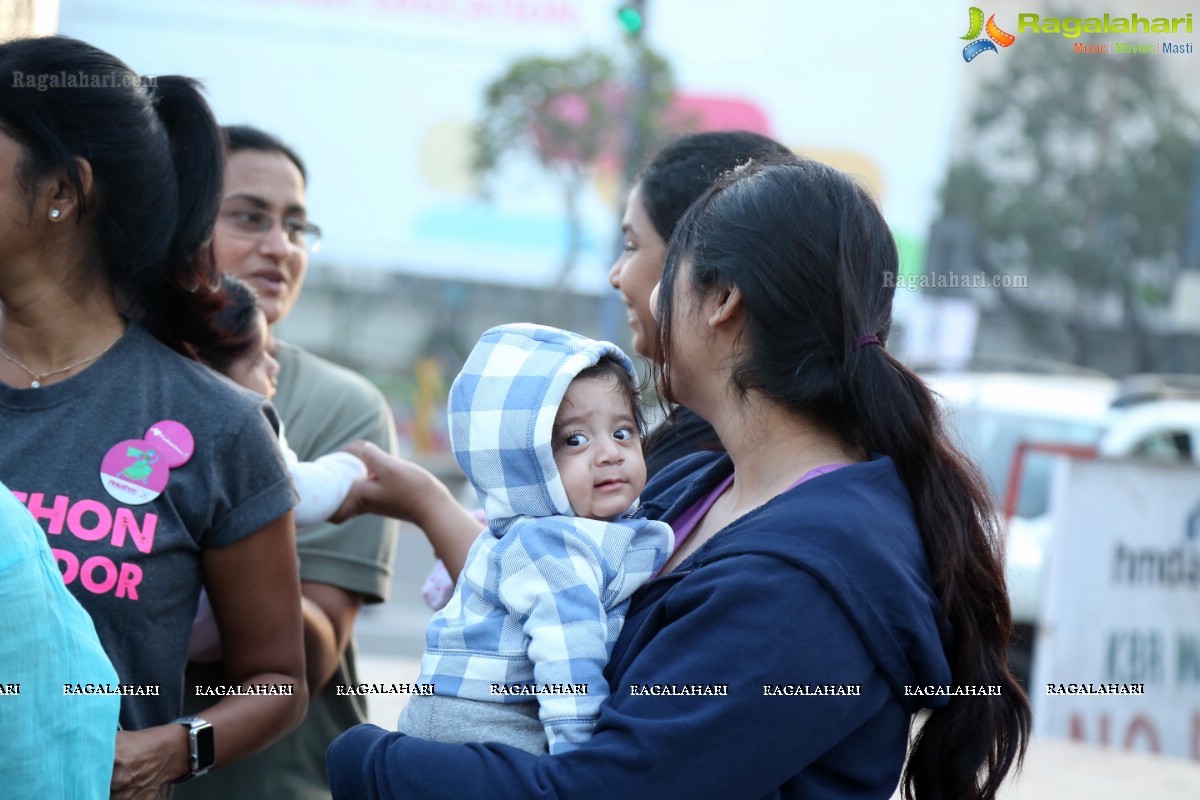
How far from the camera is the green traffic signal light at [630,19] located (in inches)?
380

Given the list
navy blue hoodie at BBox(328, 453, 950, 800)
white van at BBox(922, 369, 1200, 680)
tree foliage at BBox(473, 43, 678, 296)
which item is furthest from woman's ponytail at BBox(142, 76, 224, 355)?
tree foliage at BBox(473, 43, 678, 296)

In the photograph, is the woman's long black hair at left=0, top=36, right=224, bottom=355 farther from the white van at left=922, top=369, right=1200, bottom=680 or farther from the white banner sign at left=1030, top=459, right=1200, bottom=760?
the white van at left=922, top=369, right=1200, bottom=680

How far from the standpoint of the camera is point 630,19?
968 cm

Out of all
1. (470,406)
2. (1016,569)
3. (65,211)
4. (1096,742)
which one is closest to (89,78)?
(65,211)

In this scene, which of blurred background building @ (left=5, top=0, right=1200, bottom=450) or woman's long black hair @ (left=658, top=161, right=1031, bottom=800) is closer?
woman's long black hair @ (left=658, top=161, right=1031, bottom=800)

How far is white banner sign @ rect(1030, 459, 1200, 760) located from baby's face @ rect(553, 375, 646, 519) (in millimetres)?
5306

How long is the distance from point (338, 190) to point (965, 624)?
19965 millimetres

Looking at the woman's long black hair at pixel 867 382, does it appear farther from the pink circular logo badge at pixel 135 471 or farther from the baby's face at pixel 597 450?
the pink circular logo badge at pixel 135 471

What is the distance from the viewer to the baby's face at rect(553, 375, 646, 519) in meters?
2.01

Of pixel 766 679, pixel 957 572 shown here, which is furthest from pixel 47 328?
pixel 957 572

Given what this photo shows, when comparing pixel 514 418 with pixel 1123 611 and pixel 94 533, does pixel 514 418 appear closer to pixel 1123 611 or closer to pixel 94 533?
pixel 94 533

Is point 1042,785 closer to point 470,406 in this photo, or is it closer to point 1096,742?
point 1096,742

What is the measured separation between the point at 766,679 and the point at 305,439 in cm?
164

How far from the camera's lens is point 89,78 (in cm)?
222
